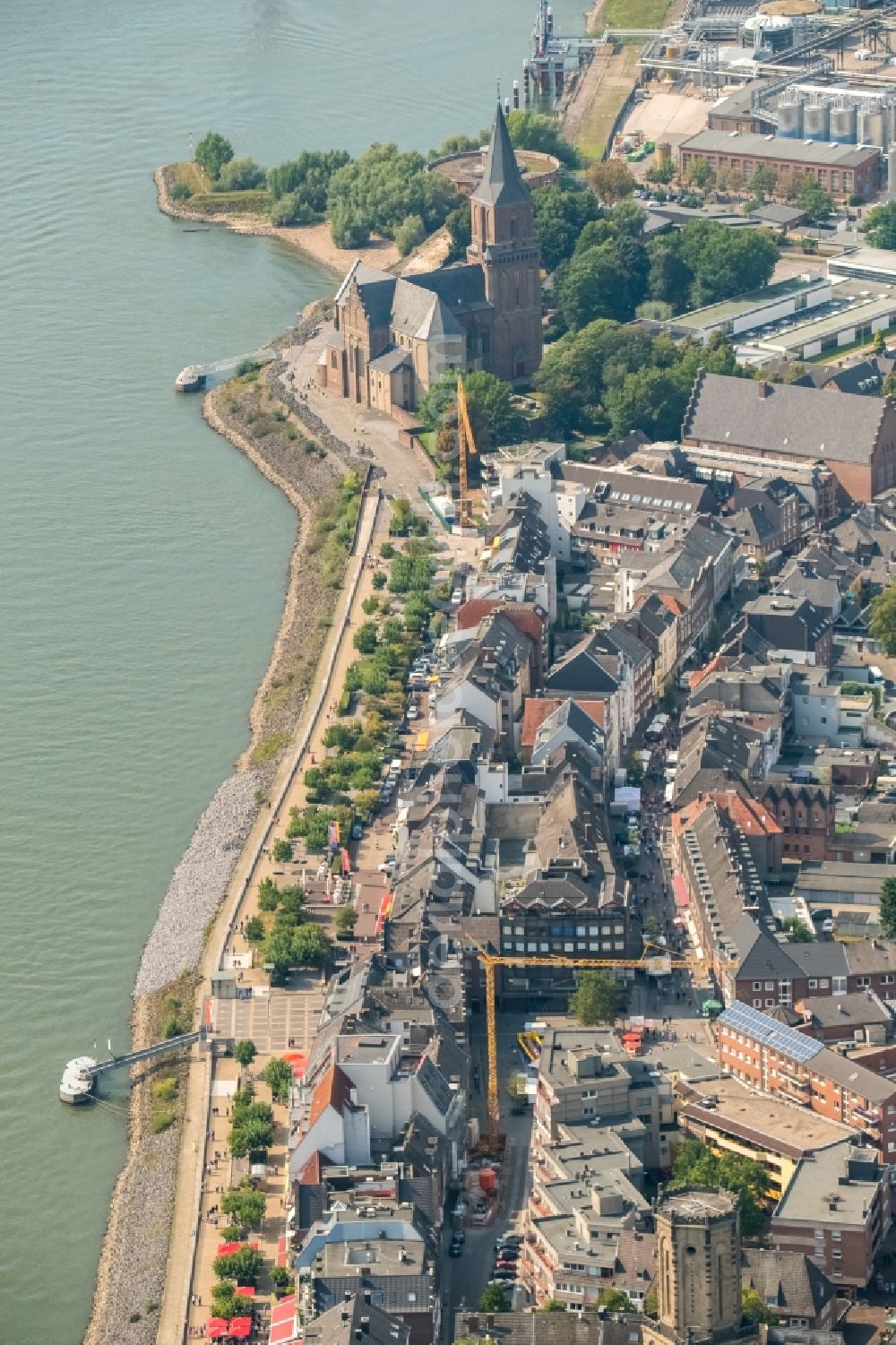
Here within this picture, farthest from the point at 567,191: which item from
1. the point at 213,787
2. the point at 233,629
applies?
the point at 213,787

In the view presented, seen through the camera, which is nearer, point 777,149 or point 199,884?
point 199,884

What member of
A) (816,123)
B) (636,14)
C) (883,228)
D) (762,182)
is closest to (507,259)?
(883,228)

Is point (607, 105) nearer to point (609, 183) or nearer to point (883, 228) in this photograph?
point (609, 183)

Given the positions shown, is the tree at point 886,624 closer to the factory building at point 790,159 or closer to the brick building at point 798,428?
the brick building at point 798,428

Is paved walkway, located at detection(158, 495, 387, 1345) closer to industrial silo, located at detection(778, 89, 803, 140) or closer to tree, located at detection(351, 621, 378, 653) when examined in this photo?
tree, located at detection(351, 621, 378, 653)

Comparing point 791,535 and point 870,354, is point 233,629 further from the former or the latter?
point 870,354

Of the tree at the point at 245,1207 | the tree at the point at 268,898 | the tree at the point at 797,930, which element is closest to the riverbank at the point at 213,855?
the tree at the point at 268,898

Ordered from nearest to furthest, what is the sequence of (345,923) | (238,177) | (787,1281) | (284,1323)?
(787,1281) < (284,1323) < (345,923) < (238,177)
